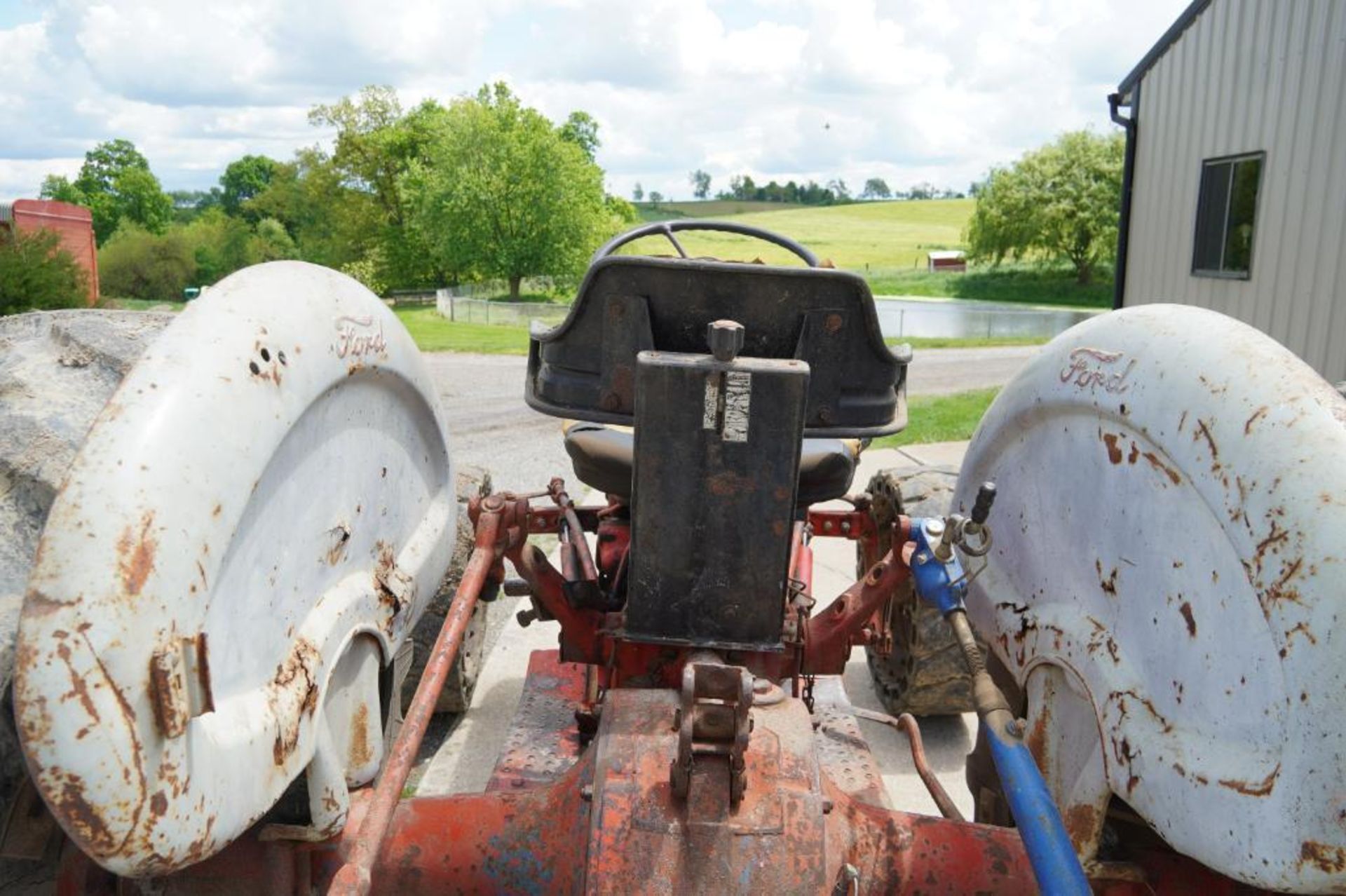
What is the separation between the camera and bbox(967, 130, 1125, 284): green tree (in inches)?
1624

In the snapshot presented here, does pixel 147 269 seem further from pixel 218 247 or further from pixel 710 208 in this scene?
pixel 710 208

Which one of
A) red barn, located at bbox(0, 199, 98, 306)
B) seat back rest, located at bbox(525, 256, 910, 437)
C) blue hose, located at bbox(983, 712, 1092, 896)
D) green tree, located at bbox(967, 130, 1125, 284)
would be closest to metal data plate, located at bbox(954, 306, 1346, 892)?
blue hose, located at bbox(983, 712, 1092, 896)

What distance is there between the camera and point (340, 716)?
2066 millimetres

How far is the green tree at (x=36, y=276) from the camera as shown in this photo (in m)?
11.8

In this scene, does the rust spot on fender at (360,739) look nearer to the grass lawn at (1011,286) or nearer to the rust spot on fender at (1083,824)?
the rust spot on fender at (1083,824)

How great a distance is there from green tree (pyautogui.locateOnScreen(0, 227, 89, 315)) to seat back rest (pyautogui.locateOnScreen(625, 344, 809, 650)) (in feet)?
38.3

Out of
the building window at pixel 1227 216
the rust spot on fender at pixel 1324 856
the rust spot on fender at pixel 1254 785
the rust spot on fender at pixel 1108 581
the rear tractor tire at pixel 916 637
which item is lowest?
the rear tractor tire at pixel 916 637

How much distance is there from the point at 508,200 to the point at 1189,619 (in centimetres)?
4070

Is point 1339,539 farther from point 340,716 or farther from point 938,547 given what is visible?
point 340,716

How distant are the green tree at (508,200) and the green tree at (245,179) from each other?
193 ft

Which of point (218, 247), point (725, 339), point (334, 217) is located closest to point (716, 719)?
point (725, 339)

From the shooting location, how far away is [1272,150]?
8062 mm

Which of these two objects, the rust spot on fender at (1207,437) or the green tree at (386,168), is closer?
the rust spot on fender at (1207,437)

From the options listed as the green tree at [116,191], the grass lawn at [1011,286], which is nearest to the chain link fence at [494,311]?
the grass lawn at [1011,286]
